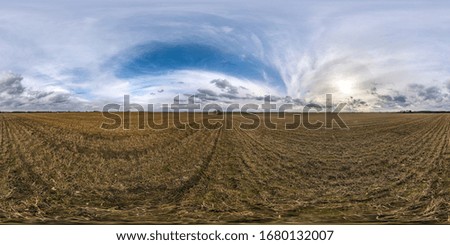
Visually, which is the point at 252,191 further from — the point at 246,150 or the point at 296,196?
the point at 246,150

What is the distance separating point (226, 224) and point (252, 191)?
88.9 inches

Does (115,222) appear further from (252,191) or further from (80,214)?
(252,191)

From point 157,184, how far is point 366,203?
15.4ft

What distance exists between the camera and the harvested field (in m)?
7.05

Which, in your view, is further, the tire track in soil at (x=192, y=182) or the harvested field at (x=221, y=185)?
the tire track in soil at (x=192, y=182)

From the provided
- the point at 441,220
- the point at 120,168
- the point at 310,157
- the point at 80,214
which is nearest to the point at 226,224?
the point at 80,214

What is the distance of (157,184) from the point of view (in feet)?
30.0

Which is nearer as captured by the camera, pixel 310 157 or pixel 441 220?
pixel 441 220

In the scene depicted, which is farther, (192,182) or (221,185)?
(192,182)

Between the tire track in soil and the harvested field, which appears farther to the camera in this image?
the tire track in soil

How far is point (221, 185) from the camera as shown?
9.27 m

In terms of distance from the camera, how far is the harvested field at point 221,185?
7051 mm
